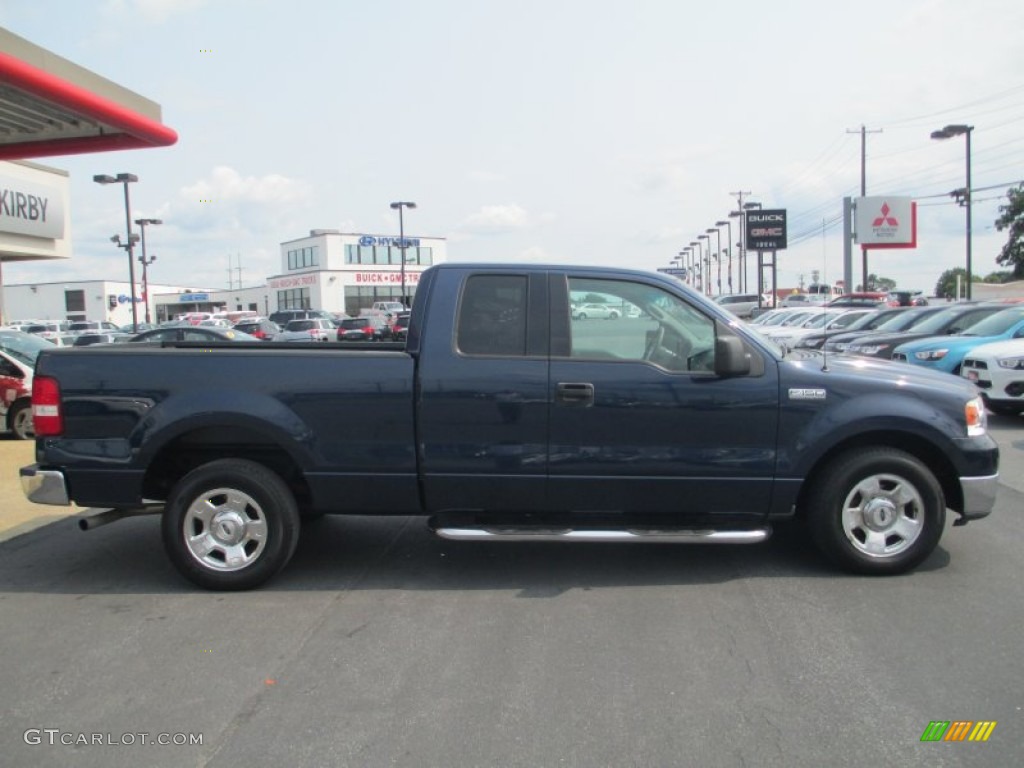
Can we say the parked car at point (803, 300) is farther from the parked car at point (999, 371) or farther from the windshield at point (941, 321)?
the parked car at point (999, 371)

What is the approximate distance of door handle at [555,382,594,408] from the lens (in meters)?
4.94

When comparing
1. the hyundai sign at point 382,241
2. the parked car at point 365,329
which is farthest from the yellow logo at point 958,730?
the hyundai sign at point 382,241

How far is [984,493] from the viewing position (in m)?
5.09

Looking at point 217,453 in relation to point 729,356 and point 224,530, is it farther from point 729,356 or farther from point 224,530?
point 729,356

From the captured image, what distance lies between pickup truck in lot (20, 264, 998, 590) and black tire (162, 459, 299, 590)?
12 millimetres

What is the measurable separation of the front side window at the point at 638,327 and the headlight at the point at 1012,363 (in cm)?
849

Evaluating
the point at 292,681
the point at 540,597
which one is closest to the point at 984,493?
the point at 540,597

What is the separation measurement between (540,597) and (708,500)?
3.91ft

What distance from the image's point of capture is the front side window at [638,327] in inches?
200

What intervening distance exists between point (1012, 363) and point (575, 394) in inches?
363

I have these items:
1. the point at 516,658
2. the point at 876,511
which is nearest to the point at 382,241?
the point at 876,511

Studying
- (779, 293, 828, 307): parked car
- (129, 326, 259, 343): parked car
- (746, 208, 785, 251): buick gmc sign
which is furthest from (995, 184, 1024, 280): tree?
(129, 326, 259, 343): parked car

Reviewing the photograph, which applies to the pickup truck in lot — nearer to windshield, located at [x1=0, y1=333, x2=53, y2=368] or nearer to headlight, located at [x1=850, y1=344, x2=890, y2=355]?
windshield, located at [x1=0, y1=333, x2=53, y2=368]

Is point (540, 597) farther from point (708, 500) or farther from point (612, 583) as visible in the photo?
point (708, 500)
